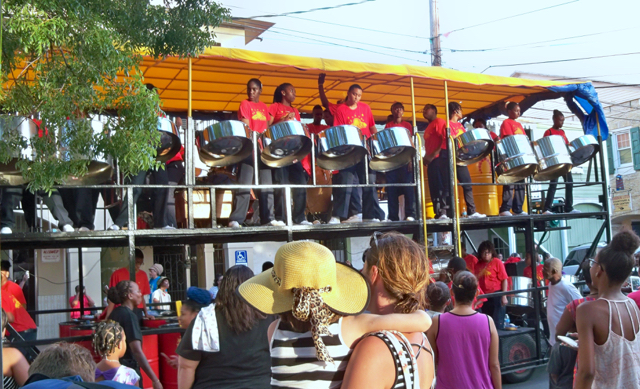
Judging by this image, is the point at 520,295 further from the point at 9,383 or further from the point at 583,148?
the point at 9,383

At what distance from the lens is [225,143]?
209 inches

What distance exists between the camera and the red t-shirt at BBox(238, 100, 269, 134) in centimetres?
580

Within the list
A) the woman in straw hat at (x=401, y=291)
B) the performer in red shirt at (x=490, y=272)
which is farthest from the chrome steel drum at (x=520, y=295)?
the woman in straw hat at (x=401, y=291)

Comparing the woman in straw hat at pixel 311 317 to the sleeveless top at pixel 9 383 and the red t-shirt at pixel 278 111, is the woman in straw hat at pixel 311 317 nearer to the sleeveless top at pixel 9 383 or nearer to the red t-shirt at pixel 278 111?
the sleeveless top at pixel 9 383

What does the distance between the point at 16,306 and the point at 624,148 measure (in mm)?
21230

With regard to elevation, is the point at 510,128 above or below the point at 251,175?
above

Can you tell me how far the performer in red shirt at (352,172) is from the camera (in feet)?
19.6

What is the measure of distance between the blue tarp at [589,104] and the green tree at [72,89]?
493cm

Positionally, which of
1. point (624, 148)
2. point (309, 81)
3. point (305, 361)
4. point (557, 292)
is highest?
point (624, 148)

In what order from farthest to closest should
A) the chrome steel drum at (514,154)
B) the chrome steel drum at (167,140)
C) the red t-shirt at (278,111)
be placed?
1. the chrome steel drum at (514,154)
2. the red t-shirt at (278,111)
3. the chrome steel drum at (167,140)

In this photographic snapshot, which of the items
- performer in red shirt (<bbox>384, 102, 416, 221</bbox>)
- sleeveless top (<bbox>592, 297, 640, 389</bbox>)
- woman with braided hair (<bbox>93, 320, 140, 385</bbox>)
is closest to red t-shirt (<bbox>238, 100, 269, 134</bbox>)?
performer in red shirt (<bbox>384, 102, 416, 221</bbox>)

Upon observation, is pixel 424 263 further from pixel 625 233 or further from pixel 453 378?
pixel 625 233

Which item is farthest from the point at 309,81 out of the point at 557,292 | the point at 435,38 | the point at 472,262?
the point at 435,38

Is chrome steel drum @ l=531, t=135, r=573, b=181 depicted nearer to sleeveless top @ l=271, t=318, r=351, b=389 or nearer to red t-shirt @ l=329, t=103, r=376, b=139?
red t-shirt @ l=329, t=103, r=376, b=139
